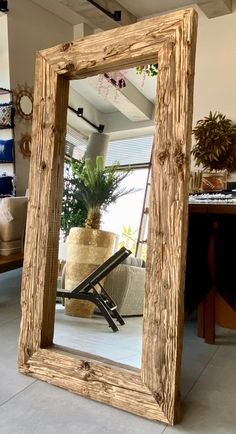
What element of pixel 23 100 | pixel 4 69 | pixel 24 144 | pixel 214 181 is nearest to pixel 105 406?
pixel 214 181

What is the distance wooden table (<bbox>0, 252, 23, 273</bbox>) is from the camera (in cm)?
287

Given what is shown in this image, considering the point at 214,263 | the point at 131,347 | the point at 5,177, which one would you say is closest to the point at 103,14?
the point at 5,177

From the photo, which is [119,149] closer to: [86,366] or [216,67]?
[86,366]

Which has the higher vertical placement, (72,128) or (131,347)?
(72,128)

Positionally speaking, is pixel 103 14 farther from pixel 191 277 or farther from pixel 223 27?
pixel 191 277

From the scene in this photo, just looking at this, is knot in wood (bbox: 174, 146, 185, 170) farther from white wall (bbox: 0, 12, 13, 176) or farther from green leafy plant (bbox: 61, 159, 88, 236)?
white wall (bbox: 0, 12, 13, 176)

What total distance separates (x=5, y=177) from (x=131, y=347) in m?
3.48

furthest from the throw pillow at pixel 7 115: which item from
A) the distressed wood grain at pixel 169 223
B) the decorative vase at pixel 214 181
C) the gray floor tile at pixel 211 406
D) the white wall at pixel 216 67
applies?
the gray floor tile at pixel 211 406

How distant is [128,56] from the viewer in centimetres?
164

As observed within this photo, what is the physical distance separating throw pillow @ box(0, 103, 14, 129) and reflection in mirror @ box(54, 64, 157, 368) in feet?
9.60

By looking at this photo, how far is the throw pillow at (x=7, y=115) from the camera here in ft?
15.3

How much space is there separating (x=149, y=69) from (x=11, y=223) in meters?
1.82

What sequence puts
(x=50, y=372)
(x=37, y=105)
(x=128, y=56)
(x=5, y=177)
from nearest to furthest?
(x=128, y=56) → (x=50, y=372) → (x=37, y=105) → (x=5, y=177)

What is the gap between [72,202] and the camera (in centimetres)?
200
